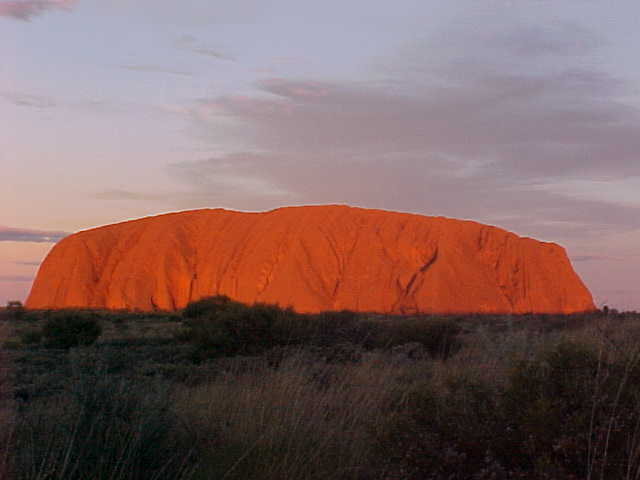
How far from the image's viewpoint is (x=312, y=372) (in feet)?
36.0

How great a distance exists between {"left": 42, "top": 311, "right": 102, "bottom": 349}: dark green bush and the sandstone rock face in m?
27.7

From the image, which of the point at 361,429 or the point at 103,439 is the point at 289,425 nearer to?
the point at 361,429

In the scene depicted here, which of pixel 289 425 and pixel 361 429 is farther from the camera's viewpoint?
pixel 361 429

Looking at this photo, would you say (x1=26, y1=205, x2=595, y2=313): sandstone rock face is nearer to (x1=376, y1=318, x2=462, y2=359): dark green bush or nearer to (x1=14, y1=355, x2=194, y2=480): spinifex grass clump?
(x1=376, y1=318, x2=462, y2=359): dark green bush

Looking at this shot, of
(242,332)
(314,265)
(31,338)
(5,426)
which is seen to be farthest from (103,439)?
(314,265)

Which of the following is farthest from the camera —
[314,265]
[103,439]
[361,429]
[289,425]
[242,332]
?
[314,265]

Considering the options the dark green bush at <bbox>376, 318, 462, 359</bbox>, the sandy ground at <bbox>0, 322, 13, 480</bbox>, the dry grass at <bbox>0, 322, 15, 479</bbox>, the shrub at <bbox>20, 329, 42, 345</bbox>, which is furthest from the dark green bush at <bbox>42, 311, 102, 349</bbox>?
the dry grass at <bbox>0, 322, 15, 479</bbox>

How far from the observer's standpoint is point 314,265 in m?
54.1

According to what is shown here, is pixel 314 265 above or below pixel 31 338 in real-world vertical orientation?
above

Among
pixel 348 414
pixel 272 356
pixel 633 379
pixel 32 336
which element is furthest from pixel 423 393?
pixel 32 336

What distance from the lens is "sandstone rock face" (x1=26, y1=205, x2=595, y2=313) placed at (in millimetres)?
53125

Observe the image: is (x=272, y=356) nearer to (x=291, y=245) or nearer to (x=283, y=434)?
(x=283, y=434)

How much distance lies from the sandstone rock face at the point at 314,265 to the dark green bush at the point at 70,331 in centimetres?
2774

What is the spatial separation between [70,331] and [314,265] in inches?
1282
